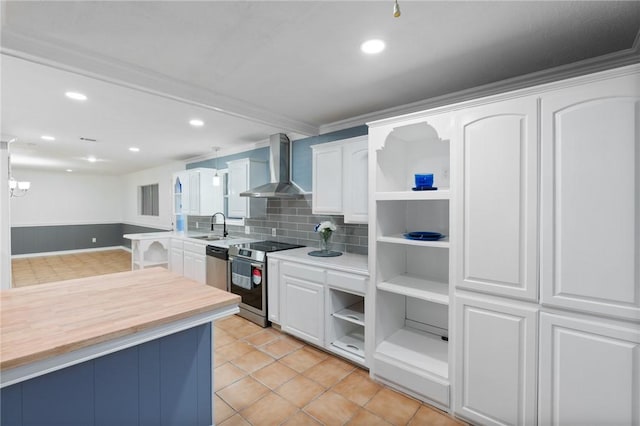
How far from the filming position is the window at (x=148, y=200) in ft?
26.6

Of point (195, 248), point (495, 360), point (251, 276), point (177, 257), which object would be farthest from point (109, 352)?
point (177, 257)

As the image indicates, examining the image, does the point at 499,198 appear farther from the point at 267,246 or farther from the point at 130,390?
the point at 267,246

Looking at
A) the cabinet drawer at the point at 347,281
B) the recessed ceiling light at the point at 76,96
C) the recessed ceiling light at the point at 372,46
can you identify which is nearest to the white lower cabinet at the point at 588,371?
the cabinet drawer at the point at 347,281

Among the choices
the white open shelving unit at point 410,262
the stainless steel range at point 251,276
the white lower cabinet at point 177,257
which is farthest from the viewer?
the white lower cabinet at point 177,257

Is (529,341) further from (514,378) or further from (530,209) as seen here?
(530,209)

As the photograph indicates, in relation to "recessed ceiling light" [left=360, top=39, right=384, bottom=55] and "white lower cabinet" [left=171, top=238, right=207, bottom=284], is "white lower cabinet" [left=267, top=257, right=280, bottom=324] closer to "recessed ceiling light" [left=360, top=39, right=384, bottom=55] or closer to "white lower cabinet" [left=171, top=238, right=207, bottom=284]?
"white lower cabinet" [left=171, top=238, right=207, bottom=284]

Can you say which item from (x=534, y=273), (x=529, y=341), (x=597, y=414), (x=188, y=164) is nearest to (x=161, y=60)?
(x=534, y=273)

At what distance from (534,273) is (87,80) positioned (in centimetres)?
349

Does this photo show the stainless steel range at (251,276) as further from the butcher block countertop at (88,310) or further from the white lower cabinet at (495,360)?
the white lower cabinet at (495,360)

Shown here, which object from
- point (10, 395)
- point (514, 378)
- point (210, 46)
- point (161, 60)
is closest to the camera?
point (10, 395)

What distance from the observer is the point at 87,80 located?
2.38m

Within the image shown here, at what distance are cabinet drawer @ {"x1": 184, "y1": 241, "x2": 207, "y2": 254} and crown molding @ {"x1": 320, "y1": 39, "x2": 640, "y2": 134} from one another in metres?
3.03

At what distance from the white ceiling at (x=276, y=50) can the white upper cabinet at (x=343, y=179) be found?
423mm

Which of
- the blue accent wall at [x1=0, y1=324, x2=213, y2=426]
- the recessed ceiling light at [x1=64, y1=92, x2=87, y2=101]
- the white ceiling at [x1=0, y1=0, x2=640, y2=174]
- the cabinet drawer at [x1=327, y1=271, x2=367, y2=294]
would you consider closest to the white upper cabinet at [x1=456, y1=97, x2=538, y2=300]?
the white ceiling at [x1=0, y1=0, x2=640, y2=174]
